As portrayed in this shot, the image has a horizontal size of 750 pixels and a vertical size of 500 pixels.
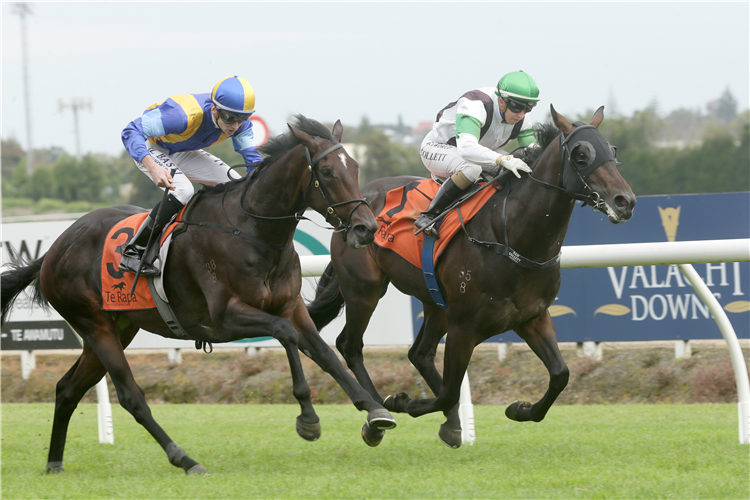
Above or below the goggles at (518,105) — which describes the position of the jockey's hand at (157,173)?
below

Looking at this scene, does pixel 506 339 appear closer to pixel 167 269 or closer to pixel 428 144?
pixel 428 144

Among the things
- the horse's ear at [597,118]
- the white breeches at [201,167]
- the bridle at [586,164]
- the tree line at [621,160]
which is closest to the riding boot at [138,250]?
the white breeches at [201,167]

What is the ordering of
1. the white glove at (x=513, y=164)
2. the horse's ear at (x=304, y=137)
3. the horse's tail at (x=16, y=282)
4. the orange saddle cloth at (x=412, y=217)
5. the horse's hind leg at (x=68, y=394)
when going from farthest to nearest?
the horse's tail at (x=16, y=282), the horse's hind leg at (x=68, y=394), the orange saddle cloth at (x=412, y=217), the white glove at (x=513, y=164), the horse's ear at (x=304, y=137)

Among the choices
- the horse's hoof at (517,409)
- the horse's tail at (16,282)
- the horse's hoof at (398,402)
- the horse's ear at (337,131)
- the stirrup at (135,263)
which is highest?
the horse's ear at (337,131)

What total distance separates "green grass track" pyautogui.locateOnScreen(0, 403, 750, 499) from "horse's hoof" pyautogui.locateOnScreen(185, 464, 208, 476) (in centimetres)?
6

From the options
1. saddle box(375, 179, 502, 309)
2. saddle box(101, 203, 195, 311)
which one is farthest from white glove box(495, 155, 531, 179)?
saddle box(101, 203, 195, 311)

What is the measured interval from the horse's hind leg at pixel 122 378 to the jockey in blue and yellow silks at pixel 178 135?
455mm

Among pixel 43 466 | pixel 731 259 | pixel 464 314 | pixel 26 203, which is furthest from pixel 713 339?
pixel 26 203

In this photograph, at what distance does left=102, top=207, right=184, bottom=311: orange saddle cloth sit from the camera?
14.5 feet

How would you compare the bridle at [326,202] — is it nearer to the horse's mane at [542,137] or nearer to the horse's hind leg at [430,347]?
the horse's mane at [542,137]

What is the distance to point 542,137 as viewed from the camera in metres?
4.11

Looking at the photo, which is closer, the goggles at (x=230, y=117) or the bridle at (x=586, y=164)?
the bridle at (x=586, y=164)

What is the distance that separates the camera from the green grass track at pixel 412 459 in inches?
138

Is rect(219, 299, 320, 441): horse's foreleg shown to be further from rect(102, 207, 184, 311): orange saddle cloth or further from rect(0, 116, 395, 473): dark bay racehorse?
rect(102, 207, 184, 311): orange saddle cloth
